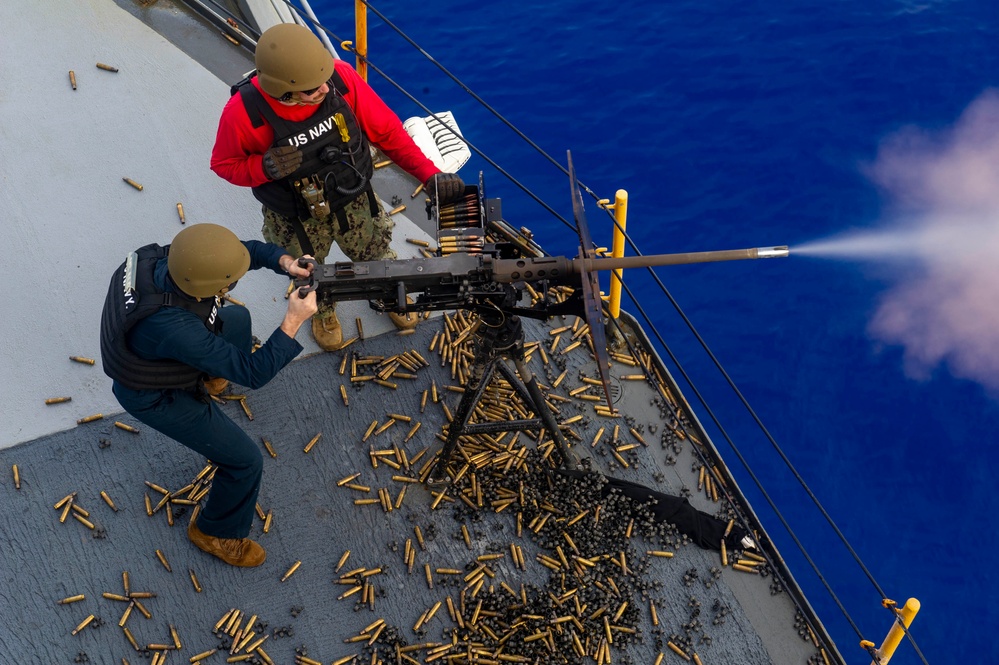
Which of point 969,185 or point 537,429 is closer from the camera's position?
point 537,429

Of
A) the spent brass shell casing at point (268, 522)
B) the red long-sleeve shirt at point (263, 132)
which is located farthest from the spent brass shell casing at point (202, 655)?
the red long-sleeve shirt at point (263, 132)

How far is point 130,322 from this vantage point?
5957 millimetres

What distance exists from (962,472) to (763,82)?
6706mm

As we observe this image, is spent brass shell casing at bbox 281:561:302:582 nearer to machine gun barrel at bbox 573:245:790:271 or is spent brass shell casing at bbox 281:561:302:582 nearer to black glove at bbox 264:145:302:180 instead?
black glove at bbox 264:145:302:180

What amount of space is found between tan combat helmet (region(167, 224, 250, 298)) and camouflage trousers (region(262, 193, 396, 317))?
156 centimetres

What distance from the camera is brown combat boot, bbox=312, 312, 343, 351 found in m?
8.35

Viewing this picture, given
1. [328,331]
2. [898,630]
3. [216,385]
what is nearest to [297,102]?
[328,331]

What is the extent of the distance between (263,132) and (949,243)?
9.20 meters

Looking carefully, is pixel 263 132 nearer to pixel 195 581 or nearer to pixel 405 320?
pixel 405 320

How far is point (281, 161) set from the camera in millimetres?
6828

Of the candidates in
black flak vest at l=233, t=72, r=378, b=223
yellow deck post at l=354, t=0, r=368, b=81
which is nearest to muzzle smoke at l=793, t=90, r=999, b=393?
yellow deck post at l=354, t=0, r=368, b=81

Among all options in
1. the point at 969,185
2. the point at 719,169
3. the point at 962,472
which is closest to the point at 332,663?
the point at 962,472

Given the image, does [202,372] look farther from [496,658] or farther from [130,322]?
[496,658]

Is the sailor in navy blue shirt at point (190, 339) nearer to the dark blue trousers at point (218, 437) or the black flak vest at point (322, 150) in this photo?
the dark blue trousers at point (218, 437)
